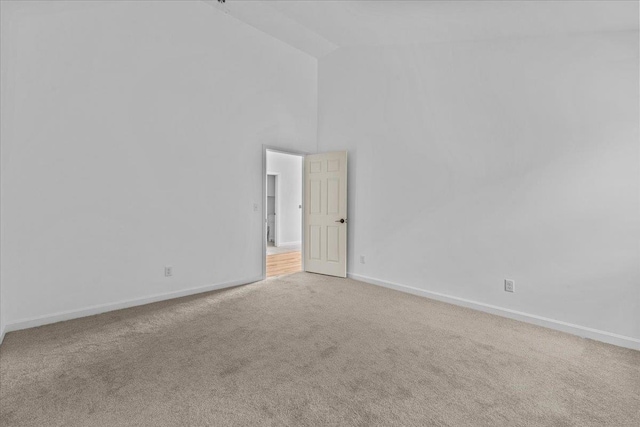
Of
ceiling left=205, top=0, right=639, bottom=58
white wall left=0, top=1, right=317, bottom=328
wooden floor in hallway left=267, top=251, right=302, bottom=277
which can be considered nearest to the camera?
ceiling left=205, top=0, right=639, bottom=58

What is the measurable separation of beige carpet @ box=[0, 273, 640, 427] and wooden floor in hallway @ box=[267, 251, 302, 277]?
1934mm

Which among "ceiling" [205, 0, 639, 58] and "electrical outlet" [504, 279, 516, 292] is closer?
"ceiling" [205, 0, 639, 58]

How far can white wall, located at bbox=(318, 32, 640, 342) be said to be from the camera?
8.80 feet

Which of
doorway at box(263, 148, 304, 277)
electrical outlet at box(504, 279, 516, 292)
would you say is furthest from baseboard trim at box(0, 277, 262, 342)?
doorway at box(263, 148, 304, 277)

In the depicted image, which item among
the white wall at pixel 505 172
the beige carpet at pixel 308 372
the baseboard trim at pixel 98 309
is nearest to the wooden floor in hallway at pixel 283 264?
the baseboard trim at pixel 98 309

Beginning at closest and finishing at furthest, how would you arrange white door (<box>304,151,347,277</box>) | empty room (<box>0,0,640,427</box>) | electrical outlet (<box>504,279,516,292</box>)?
empty room (<box>0,0,640,427</box>) < electrical outlet (<box>504,279,516,292</box>) < white door (<box>304,151,347,277</box>)

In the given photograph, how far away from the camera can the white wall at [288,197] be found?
8703 millimetres

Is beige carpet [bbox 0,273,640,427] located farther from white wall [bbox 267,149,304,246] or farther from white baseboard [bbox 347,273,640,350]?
white wall [bbox 267,149,304,246]

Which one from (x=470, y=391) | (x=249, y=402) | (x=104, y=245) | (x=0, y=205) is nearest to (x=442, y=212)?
(x=470, y=391)

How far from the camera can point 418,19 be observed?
3268mm

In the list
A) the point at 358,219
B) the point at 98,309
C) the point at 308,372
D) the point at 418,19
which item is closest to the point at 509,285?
the point at 358,219

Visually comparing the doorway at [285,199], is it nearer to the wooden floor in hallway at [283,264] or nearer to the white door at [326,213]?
the wooden floor in hallway at [283,264]

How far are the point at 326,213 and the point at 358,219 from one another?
58 centimetres

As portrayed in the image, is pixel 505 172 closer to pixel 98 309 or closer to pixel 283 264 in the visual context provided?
pixel 283 264
